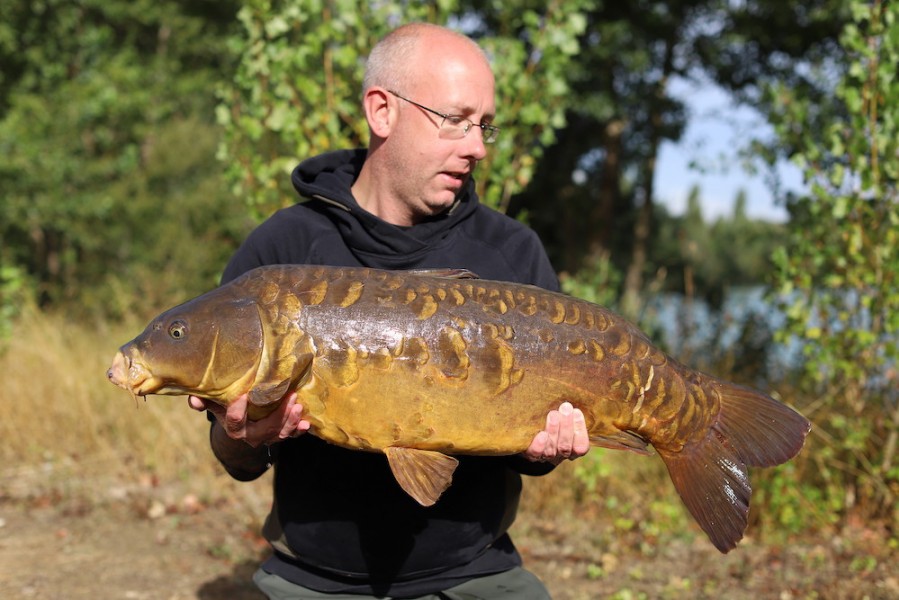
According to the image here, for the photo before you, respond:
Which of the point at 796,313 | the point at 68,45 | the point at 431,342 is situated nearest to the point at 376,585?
the point at 431,342

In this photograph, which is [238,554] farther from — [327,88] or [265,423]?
[265,423]

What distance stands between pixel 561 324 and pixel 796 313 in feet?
12.4

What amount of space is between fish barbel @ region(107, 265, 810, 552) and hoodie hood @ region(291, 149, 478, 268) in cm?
27

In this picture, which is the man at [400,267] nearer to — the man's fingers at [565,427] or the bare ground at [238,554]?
the man's fingers at [565,427]

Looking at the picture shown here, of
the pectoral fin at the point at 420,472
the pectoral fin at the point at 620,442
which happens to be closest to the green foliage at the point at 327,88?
the pectoral fin at the point at 620,442

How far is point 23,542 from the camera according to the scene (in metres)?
5.91

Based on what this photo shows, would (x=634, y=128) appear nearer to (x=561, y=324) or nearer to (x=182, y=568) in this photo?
(x=182, y=568)

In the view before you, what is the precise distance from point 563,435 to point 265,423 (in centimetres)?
78

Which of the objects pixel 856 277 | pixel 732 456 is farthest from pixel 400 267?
pixel 856 277

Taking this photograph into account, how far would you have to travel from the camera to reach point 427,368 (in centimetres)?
238

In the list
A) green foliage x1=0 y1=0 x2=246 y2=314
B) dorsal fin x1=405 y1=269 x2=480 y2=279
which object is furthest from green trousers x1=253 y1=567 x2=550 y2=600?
green foliage x1=0 y1=0 x2=246 y2=314

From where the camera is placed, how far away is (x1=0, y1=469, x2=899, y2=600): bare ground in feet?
17.2

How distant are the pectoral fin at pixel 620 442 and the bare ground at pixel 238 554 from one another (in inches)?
104

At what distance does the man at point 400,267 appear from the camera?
2.75 meters
